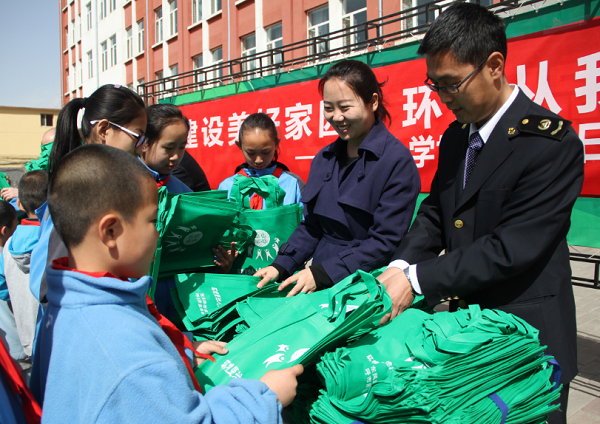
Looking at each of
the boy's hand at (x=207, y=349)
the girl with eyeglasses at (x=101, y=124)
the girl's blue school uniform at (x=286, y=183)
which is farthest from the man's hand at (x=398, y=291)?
the girl's blue school uniform at (x=286, y=183)

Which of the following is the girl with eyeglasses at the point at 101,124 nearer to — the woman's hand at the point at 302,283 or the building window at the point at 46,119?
the woman's hand at the point at 302,283

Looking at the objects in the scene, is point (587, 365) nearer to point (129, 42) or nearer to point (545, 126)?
point (545, 126)

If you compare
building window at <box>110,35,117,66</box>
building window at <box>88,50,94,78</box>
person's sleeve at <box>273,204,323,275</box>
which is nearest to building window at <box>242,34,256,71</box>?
building window at <box>110,35,117,66</box>

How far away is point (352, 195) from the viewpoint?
1782 mm

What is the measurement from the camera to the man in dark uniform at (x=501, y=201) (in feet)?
4.05

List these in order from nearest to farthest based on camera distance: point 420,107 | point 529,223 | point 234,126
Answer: point 529,223 → point 420,107 → point 234,126

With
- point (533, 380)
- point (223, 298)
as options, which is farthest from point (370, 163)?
point (533, 380)

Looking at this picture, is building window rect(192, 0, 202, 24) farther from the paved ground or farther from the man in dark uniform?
the man in dark uniform

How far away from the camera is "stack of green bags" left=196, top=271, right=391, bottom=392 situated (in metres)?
1.06

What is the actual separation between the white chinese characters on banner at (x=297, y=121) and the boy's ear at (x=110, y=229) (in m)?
4.10

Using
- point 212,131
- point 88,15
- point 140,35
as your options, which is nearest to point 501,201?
point 212,131

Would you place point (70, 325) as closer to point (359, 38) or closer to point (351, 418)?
point (351, 418)

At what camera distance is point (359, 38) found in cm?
1049

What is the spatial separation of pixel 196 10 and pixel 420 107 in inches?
613
